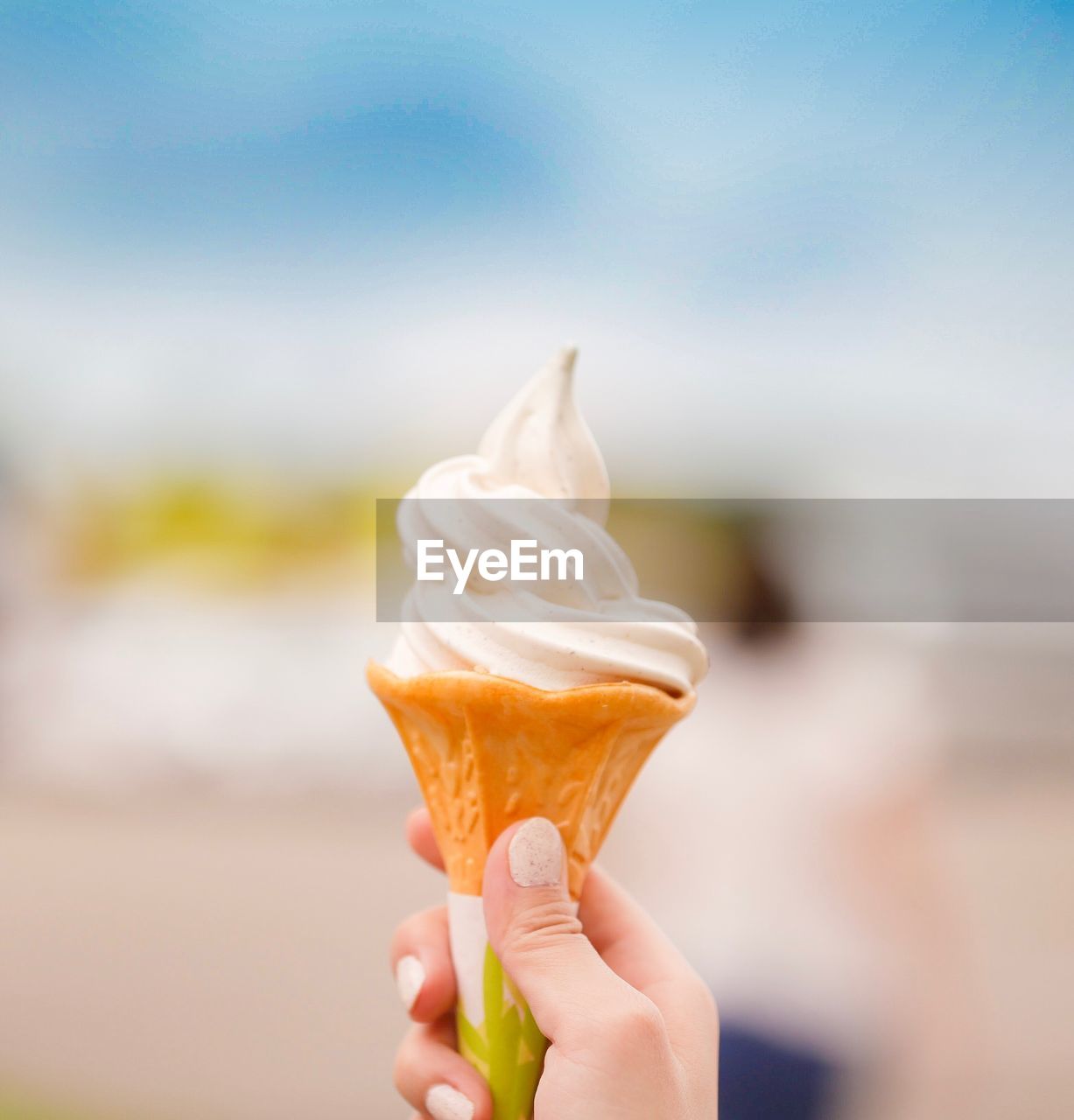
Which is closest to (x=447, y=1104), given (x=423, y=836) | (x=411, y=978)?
(x=411, y=978)

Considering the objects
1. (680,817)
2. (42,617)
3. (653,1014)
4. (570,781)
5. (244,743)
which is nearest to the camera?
(653,1014)

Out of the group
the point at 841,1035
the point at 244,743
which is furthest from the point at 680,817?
the point at 244,743

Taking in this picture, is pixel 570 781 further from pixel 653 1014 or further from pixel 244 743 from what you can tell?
pixel 244 743

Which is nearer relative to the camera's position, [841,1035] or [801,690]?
[841,1035]

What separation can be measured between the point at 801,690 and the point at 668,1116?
110 inches

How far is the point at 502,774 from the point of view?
39.9 inches

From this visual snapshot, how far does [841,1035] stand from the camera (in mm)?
1913

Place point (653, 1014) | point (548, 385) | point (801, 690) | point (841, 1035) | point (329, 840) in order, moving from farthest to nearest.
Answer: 1. point (329, 840)
2. point (801, 690)
3. point (841, 1035)
4. point (548, 385)
5. point (653, 1014)

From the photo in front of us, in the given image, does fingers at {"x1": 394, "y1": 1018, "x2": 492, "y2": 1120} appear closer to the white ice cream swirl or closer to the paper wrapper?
the paper wrapper

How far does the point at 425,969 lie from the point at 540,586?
463 mm

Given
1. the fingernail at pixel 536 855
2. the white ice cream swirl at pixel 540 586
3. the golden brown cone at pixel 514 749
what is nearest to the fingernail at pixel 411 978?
the golden brown cone at pixel 514 749

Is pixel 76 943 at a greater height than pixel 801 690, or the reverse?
pixel 801 690

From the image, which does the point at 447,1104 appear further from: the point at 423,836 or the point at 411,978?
the point at 423,836

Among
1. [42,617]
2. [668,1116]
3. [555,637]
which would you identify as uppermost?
[42,617]
